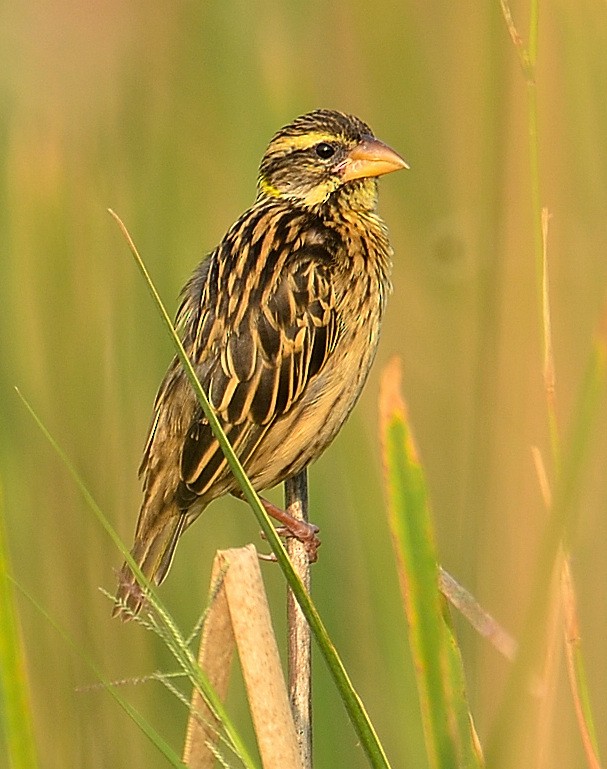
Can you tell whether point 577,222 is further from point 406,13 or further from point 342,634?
point 342,634

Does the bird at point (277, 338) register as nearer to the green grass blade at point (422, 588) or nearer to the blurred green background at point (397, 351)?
the blurred green background at point (397, 351)

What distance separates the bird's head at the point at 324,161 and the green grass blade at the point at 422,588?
1738mm

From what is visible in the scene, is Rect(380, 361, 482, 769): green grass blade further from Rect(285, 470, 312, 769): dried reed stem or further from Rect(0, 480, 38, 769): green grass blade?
Rect(285, 470, 312, 769): dried reed stem

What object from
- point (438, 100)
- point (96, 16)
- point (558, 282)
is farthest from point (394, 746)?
point (96, 16)

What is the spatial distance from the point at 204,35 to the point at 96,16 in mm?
733

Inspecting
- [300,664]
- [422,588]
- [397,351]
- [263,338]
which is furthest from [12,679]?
[397,351]

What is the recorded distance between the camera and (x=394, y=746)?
2.28 meters

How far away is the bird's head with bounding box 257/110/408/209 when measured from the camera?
109 inches

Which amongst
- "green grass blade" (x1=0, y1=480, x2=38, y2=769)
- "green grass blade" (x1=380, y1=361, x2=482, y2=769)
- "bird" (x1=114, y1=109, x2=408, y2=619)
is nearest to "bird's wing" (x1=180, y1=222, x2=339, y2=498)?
"bird" (x1=114, y1=109, x2=408, y2=619)

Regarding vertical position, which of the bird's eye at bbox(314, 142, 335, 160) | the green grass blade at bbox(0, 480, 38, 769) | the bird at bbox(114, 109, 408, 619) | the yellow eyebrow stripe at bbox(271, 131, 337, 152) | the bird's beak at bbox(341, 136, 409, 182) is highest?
the yellow eyebrow stripe at bbox(271, 131, 337, 152)

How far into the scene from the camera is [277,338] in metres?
2.67

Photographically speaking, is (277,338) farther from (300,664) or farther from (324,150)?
(300,664)

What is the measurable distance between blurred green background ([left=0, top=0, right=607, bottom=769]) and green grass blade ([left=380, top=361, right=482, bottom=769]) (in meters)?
0.69

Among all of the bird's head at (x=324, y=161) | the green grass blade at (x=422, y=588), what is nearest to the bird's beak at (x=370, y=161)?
the bird's head at (x=324, y=161)
